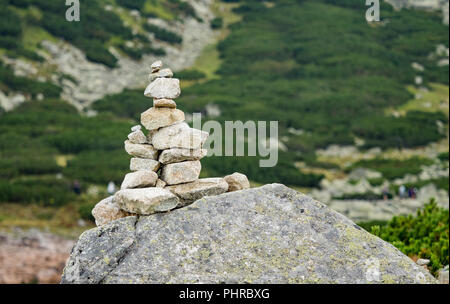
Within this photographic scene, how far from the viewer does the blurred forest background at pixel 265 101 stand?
29016 mm

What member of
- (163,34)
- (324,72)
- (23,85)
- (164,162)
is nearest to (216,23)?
(163,34)

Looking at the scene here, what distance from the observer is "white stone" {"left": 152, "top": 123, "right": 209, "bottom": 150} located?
8.09 metres

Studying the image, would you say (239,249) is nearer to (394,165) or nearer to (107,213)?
(107,213)

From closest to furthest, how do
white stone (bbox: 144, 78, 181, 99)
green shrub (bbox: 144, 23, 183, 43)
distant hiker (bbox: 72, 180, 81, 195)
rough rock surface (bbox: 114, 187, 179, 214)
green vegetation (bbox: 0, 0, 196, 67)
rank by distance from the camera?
rough rock surface (bbox: 114, 187, 179, 214)
white stone (bbox: 144, 78, 181, 99)
distant hiker (bbox: 72, 180, 81, 195)
green vegetation (bbox: 0, 0, 196, 67)
green shrub (bbox: 144, 23, 183, 43)

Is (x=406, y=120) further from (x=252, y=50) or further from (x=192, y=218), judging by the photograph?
(x=192, y=218)

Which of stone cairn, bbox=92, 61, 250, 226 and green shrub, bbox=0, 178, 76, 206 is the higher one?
stone cairn, bbox=92, 61, 250, 226

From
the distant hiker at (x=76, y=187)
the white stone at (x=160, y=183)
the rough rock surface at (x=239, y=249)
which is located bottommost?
the distant hiker at (x=76, y=187)

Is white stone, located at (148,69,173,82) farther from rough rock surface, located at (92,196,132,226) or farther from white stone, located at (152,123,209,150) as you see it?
rough rock surface, located at (92,196,132,226)

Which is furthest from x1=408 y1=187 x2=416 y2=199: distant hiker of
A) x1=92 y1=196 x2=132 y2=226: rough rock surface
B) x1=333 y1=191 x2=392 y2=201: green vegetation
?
x1=92 y1=196 x2=132 y2=226: rough rock surface

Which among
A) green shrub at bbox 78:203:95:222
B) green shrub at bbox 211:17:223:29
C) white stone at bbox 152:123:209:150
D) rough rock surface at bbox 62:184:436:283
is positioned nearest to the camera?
rough rock surface at bbox 62:184:436:283

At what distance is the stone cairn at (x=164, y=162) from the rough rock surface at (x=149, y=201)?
2.0 inches

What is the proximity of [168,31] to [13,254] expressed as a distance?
1970 inches

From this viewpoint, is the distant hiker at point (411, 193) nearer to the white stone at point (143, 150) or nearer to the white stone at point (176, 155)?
the white stone at point (176, 155)

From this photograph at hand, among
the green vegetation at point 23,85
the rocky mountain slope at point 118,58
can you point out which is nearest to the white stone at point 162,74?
the rocky mountain slope at point 118,58
